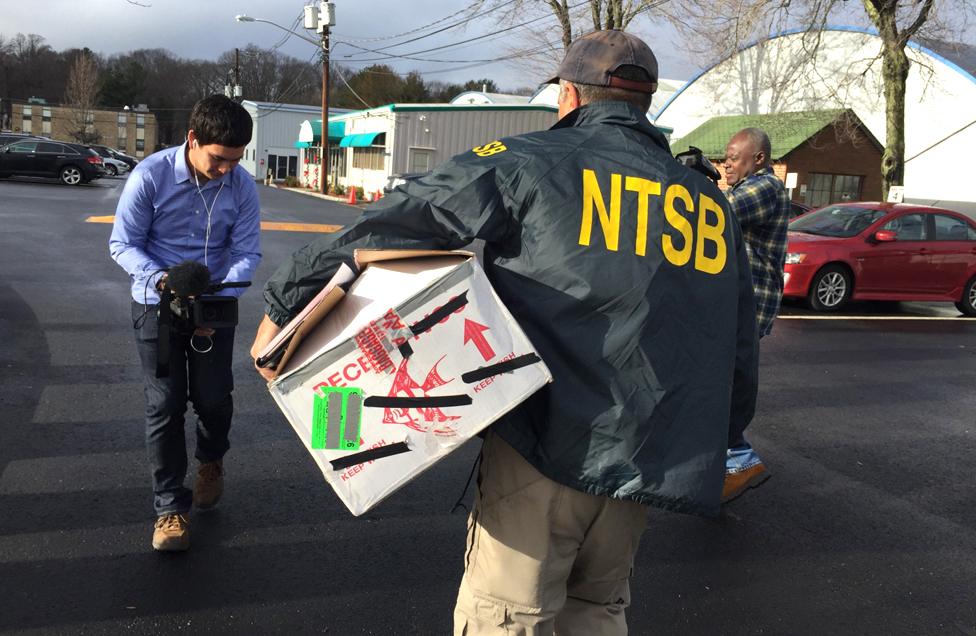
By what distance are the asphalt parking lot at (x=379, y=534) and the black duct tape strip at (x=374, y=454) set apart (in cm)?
146

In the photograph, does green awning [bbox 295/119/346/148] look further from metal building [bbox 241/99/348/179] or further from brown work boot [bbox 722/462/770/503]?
brown work boot [bbox 722/462/770/503]

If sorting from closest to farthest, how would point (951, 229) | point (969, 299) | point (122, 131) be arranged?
point (951, 229)
point (969, 299)
point (122, 131)

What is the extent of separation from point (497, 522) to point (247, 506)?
2395 mm

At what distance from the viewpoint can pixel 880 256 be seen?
463 inches

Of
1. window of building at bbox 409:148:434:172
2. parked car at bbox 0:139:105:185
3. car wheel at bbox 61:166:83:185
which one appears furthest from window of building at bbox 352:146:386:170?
car wheel at bbox 61:166:83:185

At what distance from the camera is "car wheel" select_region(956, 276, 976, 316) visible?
1269cm

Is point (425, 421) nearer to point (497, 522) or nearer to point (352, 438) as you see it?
point (352, 438)

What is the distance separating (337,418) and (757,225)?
10.6 feet

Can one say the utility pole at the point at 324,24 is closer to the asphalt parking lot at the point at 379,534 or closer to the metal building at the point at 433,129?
the metal building at the point at 433,129

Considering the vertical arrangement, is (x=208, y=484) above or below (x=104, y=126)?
below

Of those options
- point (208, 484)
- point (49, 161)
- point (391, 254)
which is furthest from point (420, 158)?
point (391, 254)

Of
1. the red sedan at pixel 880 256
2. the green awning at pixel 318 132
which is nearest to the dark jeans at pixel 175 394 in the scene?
the red sedan at pixel 880 256

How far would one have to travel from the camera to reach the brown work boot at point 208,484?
3.86 m

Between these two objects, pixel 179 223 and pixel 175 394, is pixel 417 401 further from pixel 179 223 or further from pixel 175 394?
pixel 179 223
